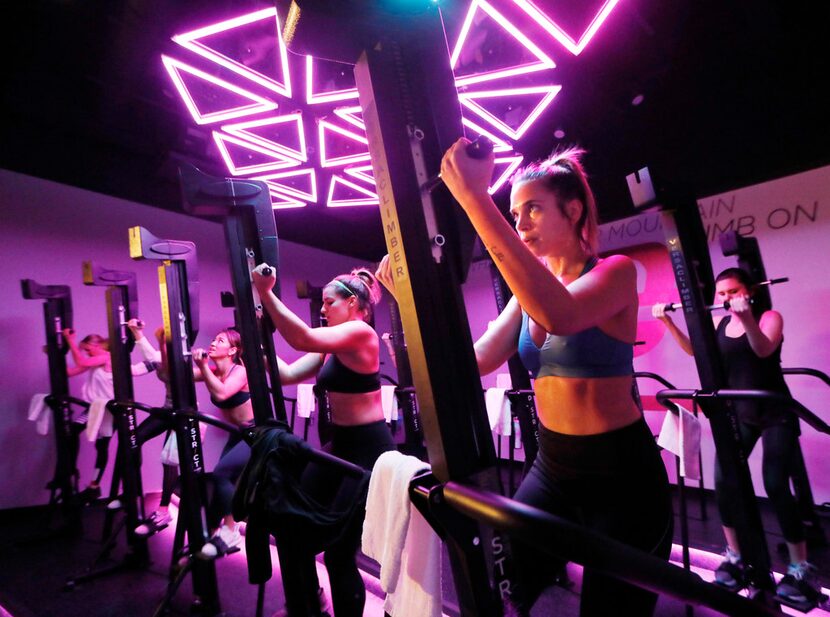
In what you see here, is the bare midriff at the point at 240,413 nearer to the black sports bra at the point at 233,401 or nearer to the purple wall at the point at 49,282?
the black sports bra at the point at 233,401

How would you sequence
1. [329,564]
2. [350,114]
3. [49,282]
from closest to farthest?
1. [329,564]
2. [350,114]
3. [49,282]

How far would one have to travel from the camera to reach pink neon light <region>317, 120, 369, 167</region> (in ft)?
13.2

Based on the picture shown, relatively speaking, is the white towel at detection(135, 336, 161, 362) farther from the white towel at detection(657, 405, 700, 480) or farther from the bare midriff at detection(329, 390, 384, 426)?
the white towel at detection(657, 405, 700, 480)

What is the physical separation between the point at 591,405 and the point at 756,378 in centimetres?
252

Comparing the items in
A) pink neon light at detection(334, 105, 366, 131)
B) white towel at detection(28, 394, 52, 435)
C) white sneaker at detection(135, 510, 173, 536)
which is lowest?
white sneaker at detection(135, 510, 173, 536)

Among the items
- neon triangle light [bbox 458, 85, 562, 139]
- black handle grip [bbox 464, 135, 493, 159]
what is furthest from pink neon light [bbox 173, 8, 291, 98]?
black handle grip [bbox 464, 135, 493, 159]

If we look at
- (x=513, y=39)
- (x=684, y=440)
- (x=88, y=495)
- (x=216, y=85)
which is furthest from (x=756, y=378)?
(x=88, y=495)

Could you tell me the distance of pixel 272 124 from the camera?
3883 mm

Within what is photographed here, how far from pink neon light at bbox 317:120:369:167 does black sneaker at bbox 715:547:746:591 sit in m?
3.91

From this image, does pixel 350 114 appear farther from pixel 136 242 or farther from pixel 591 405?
pixel 591 405

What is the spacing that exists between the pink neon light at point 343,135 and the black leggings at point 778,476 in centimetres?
362

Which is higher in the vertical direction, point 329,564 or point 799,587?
point 329,564

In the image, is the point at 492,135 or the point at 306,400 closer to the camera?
the point at 492,135

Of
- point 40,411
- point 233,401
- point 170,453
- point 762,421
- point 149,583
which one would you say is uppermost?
point 40,411
